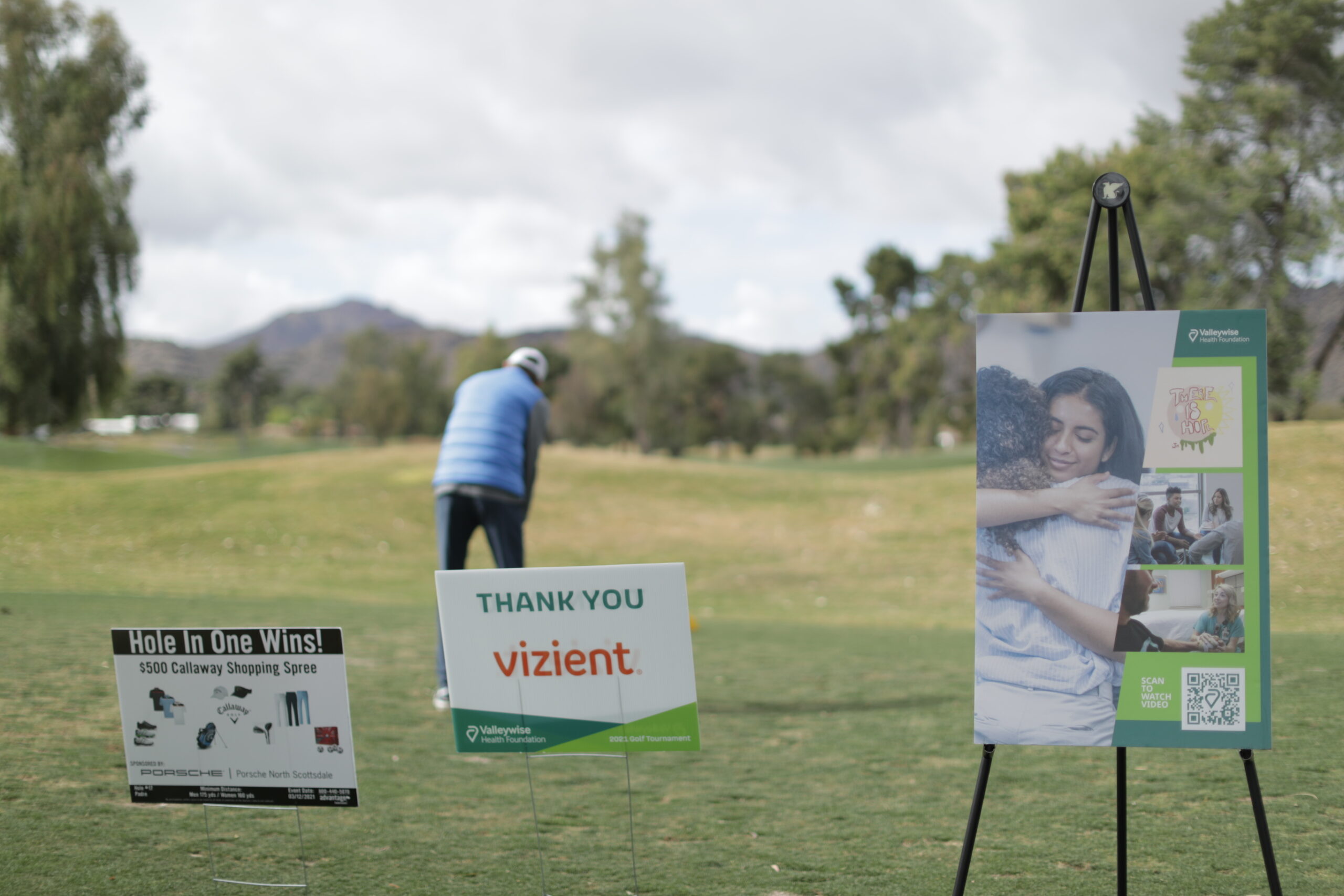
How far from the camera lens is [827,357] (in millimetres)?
83188

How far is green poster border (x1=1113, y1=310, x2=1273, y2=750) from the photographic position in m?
3.06

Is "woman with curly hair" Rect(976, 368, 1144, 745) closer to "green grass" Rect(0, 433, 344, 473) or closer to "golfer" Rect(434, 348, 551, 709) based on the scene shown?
"golfer" Rect(434, 348, 551, 709)

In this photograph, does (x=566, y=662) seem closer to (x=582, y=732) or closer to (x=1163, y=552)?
(x=582, y=732)

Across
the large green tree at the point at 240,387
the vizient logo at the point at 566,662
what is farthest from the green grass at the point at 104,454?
the vizient logo at the point at 566,662

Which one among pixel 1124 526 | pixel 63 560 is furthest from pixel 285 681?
pixel 63 560

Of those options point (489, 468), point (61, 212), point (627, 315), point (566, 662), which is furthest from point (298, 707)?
point (627, 315)

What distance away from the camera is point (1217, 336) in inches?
121

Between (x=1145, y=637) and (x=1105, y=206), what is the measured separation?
134 centimetres

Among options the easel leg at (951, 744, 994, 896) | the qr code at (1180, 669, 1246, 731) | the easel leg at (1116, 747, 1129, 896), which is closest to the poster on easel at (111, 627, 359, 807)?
the easel leg at (951, 744, 994, 896)

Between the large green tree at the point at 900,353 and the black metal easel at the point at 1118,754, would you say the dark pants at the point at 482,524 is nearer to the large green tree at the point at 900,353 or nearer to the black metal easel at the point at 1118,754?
the black metal easel at the point at 1118,754

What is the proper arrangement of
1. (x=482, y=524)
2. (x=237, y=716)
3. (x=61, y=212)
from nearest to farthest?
1. (x=237, y=716)
2. (x=482, y=524)
3. (x=61, y=212)

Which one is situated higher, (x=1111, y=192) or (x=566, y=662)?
(x=1111, y=192)

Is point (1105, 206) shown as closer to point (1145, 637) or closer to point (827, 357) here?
point (1145, 637)

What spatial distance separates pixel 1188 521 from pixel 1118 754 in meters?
0.76
